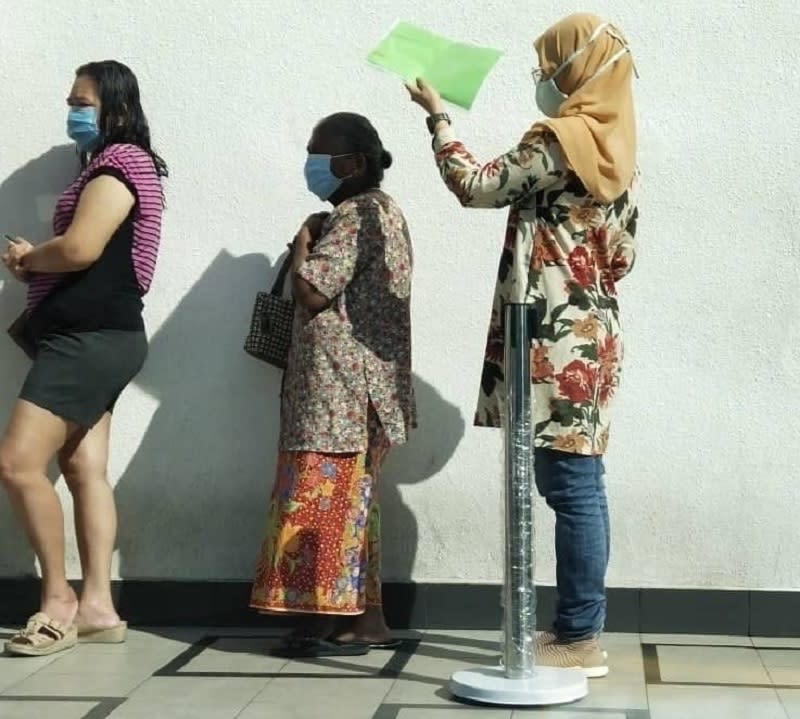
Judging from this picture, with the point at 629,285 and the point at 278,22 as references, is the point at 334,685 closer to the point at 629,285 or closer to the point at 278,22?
the point at 629,285

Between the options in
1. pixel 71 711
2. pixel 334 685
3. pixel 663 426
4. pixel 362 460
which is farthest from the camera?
pixel 663 426

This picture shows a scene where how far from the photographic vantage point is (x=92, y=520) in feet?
16.8

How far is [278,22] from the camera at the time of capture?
Answer: 5305mm

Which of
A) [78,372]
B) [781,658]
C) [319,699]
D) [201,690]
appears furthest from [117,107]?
[781,658]

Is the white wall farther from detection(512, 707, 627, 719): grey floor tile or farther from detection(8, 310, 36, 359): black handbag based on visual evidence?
detection(512, 707, 627, 719): grey floor tile

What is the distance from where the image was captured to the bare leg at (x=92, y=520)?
509 cm

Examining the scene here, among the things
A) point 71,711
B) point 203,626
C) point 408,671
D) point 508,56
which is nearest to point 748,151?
point 508,56

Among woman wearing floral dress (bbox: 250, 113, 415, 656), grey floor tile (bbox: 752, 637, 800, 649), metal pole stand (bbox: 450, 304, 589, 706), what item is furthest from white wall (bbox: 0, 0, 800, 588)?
metal pole stand (bbox: 450, 304, 589, 706)

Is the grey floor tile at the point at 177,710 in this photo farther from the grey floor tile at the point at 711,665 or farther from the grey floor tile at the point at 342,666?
the grey floor tile at the point at 711,665

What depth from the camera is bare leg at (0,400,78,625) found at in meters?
4.89

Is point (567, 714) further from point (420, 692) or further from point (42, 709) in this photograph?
point (42, 709)

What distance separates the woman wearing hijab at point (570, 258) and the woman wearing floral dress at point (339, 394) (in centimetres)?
41

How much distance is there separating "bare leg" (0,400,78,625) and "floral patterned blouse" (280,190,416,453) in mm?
683

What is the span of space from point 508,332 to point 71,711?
1391 millimetres
